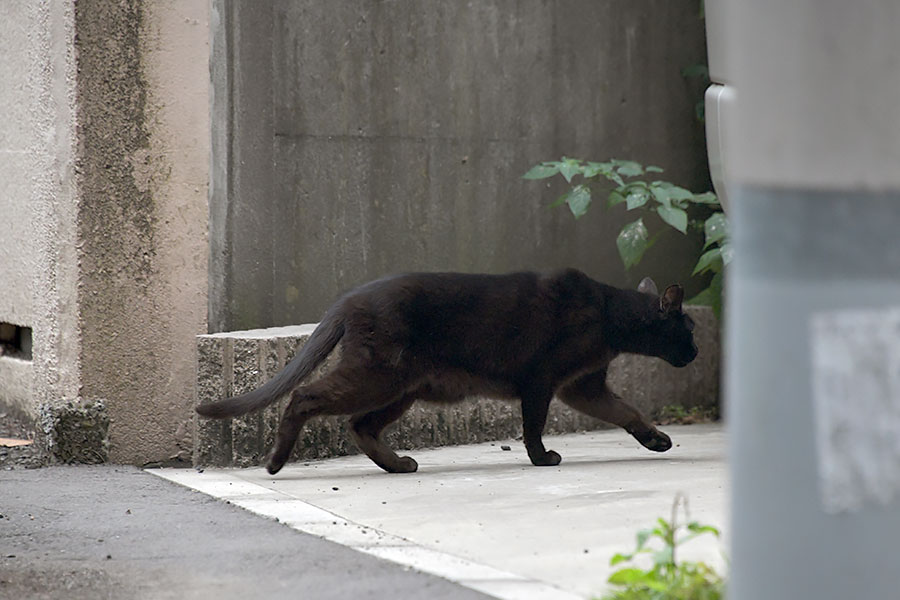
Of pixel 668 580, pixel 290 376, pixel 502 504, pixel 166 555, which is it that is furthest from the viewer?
pixel 290 376

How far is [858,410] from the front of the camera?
1670 mm

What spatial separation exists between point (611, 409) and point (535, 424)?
0.41 m

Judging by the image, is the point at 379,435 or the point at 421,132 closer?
the point at 379,435

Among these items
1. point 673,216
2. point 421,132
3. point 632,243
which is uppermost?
point 421,132

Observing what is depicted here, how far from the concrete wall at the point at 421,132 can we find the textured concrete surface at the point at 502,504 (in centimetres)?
96

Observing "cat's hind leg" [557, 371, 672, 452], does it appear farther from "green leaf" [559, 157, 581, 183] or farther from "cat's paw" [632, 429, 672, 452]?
"green leaf" [559, 157, 581, 183]

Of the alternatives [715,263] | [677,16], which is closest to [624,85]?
[677,16]

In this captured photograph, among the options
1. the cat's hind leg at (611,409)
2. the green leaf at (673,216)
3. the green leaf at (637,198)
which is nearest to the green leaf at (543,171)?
the green leaf at (637,198)

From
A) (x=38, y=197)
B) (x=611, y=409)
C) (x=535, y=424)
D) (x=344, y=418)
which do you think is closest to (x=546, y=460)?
(x=535, y=424)

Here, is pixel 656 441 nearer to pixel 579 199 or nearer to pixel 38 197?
pixel 579 199

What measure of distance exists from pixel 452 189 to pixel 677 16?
1.79 meters

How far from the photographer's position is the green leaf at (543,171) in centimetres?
554

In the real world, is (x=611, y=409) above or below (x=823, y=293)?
below

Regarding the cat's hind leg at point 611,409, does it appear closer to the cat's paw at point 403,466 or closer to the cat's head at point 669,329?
the cat's head at point 669,329
